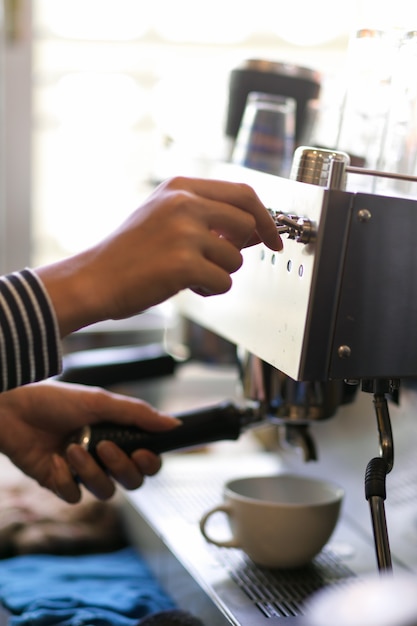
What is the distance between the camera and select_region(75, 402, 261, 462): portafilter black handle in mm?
821

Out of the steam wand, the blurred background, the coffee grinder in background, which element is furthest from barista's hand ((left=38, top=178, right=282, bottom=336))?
the blurred background

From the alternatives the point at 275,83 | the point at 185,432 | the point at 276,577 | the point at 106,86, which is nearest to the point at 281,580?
the point at 276,577

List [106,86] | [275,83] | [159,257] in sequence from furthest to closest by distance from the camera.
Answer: [106,86]
[275,83]
[159,257]

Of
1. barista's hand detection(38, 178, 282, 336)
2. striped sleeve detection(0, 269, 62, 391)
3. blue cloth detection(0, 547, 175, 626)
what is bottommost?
blue cloth detection(0, 547, 175, 626)

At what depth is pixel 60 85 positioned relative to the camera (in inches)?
65.3

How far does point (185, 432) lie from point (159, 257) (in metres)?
0.32

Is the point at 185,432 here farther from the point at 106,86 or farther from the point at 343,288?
the point at 106,86

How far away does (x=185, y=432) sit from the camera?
32.8 inches

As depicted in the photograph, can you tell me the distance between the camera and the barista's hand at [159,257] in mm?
545

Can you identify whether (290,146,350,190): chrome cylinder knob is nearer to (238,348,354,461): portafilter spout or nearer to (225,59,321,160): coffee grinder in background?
(238,348,354,461): portafilter spout

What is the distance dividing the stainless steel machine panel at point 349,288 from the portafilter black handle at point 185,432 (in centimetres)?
22

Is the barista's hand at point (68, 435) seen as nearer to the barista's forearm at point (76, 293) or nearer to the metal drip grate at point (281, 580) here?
the metal drip grate at point (281, 580)

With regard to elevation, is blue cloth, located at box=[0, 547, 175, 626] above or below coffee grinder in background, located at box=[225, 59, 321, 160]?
below

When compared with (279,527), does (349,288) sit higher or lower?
higher
